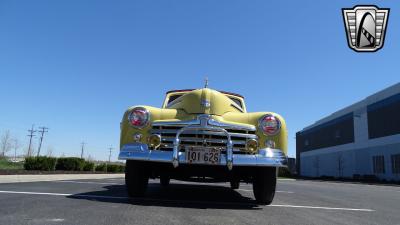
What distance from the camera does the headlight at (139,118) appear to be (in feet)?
19.3

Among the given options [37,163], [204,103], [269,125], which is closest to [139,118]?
[204,103]

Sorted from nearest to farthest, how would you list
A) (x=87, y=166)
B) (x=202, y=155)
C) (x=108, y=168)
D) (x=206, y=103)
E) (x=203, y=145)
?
(x=202, y=155) → (x=203, y=145) → (x=206, y=103) → (x=87, y=166) → (x=108, y=168)

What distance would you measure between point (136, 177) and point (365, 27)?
4.96m

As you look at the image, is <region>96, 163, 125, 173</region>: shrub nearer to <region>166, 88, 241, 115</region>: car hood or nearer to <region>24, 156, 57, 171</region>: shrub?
<region>24, 156, 57, 171</region>: shrub

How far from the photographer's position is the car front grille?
18.5 ft

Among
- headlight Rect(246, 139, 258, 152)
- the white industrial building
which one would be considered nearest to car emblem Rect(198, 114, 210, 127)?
headlight Rect(246, 139, 258, 152)

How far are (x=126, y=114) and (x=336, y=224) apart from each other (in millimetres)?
3390

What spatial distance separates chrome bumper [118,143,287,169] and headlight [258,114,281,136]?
370 millimetres

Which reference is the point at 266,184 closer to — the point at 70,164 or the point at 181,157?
the point at 181,157

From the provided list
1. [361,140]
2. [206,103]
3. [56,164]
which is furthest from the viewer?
[361,140]

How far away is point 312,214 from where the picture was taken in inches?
206

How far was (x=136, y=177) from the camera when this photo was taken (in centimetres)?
589

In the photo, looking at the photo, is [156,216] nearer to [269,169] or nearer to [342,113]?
[269,169]

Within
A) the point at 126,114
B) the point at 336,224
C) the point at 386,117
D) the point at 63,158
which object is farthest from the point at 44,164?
the point at 386,117
